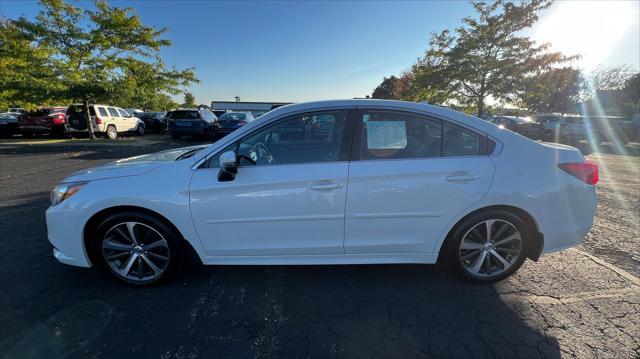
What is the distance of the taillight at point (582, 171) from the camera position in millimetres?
2645

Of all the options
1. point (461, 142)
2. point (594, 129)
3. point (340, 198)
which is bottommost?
point (340, 198)

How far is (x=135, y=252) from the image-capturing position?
9.04 ft

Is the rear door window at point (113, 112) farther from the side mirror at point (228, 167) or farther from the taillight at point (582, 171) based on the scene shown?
the taillight at point (582, 171)

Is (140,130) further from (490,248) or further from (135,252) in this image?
(490,248)

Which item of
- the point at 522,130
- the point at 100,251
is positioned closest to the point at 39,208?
the point at 100,251

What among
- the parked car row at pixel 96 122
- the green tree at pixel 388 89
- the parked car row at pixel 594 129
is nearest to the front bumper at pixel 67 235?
the parked car row at pixel 96 122

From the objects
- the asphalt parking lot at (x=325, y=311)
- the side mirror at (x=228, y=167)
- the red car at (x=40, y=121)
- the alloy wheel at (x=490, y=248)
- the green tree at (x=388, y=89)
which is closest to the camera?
the asphalt parking lot at (x=325, y=311)

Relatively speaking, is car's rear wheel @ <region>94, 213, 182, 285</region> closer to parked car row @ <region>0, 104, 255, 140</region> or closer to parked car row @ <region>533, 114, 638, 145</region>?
parked car row @ <region>0, 104, 255, 140</region>

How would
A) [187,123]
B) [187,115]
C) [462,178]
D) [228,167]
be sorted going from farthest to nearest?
[187,115] < [187,123] < [462,178] < [228,167]

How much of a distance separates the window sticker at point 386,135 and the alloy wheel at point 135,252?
6.68ft

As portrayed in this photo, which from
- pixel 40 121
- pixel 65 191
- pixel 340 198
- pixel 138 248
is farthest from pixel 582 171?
pixel 40 121

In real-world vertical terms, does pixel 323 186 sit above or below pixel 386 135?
below

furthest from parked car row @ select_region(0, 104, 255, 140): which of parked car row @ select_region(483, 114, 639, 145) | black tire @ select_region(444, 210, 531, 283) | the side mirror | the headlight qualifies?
parked car row @ select_region(483, 114, 639, 145)

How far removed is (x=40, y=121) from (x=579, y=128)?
2871 centimetres
